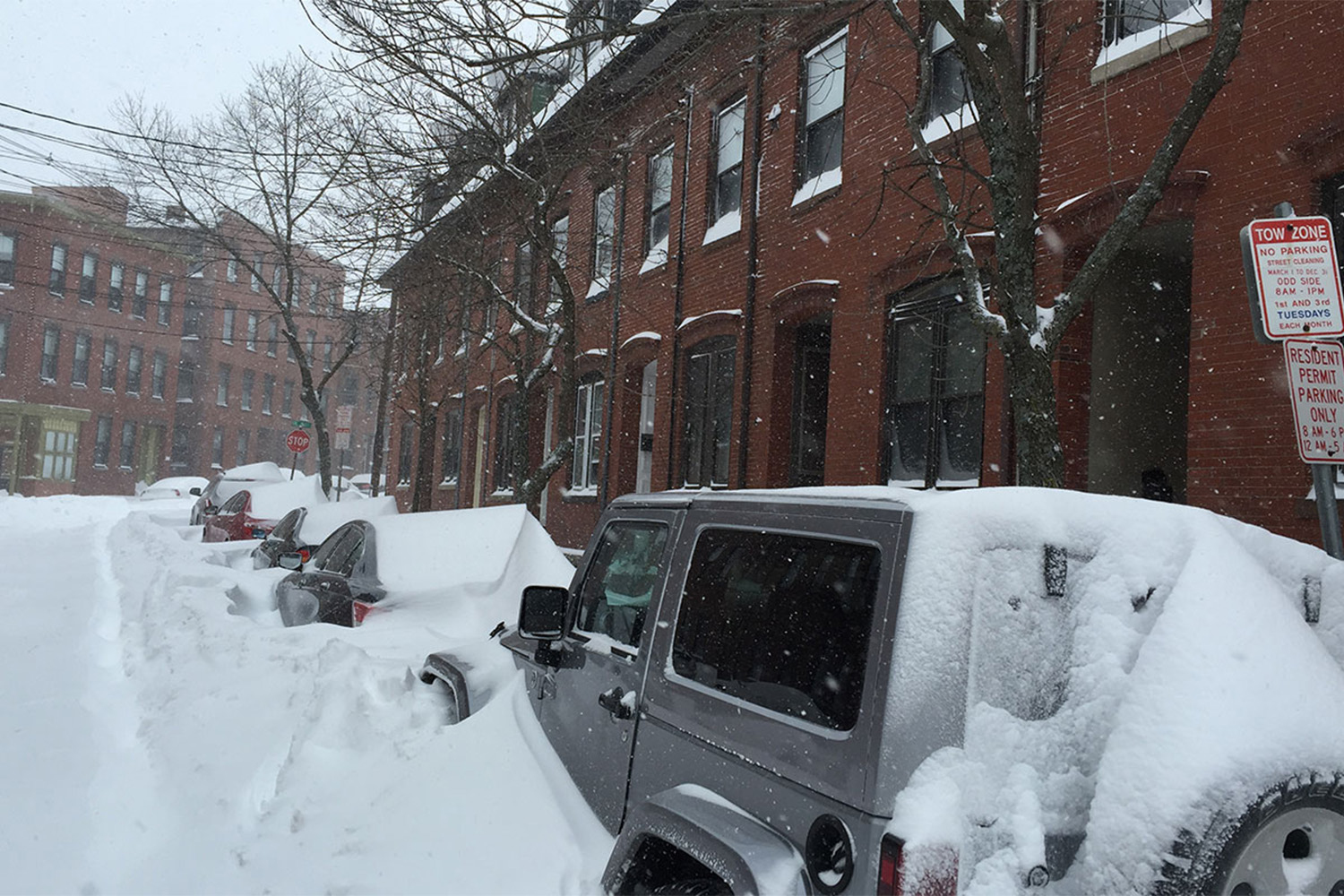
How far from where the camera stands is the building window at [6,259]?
134 ft

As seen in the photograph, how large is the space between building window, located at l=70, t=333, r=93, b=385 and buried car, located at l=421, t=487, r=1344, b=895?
49.2 m

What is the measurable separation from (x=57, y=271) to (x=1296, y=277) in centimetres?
4840

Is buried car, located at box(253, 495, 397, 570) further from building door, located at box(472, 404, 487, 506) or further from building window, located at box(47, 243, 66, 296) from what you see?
building window, located at box(47, 243, 66, 296)

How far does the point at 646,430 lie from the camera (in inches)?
623

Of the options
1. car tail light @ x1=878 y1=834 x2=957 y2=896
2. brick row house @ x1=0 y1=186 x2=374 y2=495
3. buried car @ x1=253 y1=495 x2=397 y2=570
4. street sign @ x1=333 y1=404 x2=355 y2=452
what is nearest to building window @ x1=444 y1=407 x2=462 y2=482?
street sign @ x1=333 y1=404 x2=355 y2=452

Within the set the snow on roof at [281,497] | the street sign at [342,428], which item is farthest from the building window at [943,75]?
the street sign at [342,428]

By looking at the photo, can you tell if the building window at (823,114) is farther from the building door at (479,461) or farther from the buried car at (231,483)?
the building door at (479,461)

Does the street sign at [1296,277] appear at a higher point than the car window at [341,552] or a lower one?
higher

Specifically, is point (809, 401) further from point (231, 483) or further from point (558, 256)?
point (231, 483)

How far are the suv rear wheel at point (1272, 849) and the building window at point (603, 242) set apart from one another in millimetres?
15450

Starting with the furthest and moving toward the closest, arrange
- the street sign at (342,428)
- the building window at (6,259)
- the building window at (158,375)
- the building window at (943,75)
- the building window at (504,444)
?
the building window at (158,375), the building window at (6,259), the street sign at (342,428), the building window at (504,444), the building window at (943,75)

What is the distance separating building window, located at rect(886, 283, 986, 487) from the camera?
31.0 feet

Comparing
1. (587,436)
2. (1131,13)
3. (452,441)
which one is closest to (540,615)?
(1131,13)

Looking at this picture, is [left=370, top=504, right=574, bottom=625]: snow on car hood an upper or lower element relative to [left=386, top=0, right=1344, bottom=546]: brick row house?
lower
